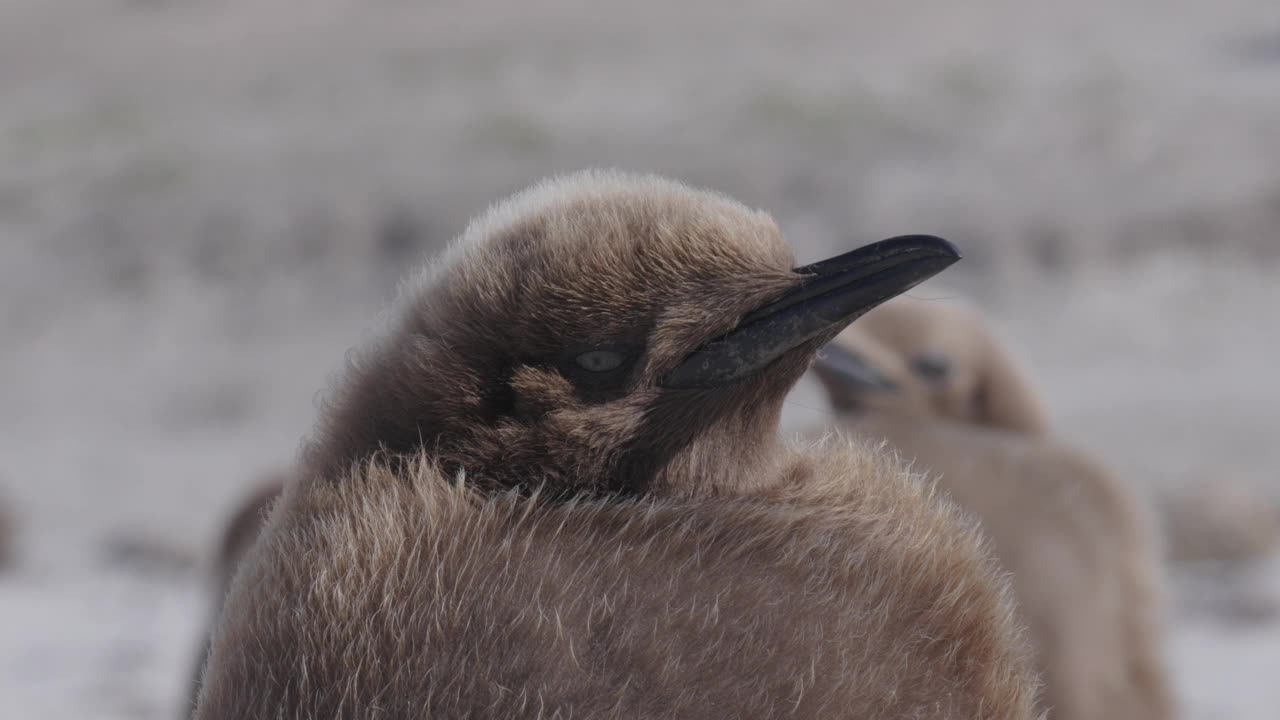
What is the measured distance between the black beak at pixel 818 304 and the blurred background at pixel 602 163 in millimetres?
3619

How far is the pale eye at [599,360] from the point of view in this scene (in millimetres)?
577

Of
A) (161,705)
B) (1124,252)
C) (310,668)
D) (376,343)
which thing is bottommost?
(310,668)

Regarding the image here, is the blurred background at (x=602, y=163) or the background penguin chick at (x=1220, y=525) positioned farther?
the blurred background at (x=602, y=163)

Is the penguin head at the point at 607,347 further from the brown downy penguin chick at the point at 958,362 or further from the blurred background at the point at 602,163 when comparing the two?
the blurred background at the point at 602,163

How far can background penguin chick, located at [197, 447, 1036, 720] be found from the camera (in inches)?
20.1

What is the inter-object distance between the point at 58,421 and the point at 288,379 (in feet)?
2.51

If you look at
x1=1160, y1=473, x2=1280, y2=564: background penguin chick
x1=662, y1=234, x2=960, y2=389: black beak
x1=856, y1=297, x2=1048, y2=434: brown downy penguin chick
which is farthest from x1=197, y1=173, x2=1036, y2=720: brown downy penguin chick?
x1=1160, y1=473, x2=1280, y2=564: background penguin chick

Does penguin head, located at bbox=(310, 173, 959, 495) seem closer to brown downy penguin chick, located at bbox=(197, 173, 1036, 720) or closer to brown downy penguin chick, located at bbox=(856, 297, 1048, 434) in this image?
brown downy penguin chick, located at bbox=(197, 173, 1036, 720)

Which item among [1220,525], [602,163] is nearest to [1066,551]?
[1220,525]

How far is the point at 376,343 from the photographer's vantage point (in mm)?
624

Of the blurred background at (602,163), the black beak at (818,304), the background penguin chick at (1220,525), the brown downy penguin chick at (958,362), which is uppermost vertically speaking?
the blurred background at (602,163)

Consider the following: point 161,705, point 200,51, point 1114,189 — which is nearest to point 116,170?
point 200,51

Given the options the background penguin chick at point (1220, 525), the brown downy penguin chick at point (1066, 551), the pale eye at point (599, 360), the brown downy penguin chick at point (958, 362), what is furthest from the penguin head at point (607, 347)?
the background penguin chick at point (1220, 525)

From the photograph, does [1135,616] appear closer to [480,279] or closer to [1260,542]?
[480,279]
